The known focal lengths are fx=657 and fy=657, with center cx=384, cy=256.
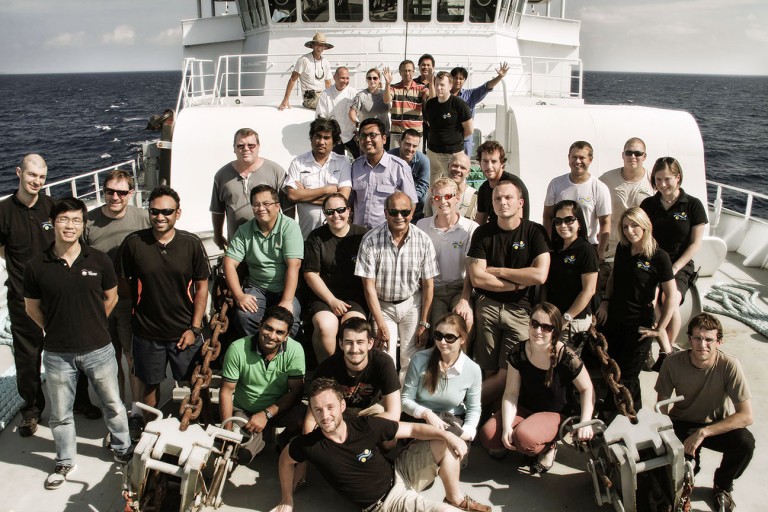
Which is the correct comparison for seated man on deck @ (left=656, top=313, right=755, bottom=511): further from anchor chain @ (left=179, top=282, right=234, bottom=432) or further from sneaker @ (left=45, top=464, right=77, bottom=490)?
sneaker @ (left=45, top=464, right=77, bottom=490)

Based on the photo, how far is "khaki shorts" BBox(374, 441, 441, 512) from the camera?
4.17 meters

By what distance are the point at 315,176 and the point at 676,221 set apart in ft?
10.4

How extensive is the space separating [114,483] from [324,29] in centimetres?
914

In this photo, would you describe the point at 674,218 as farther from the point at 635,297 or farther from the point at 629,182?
the point at 635,297

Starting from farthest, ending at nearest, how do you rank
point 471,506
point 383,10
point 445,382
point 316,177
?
point 383,10, point 316,177, point 445,382, point 471,506

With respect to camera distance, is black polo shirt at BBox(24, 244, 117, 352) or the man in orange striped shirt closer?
black polo shirt at BBox(24, 244, 117, 352)

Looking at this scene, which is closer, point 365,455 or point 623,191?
point 365,455

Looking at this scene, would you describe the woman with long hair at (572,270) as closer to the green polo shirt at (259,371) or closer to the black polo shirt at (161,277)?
the green polo shirt at (259,371)

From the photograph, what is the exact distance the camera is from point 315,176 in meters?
6.08

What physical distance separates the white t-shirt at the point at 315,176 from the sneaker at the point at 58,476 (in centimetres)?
267

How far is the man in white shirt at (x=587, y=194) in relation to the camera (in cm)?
575

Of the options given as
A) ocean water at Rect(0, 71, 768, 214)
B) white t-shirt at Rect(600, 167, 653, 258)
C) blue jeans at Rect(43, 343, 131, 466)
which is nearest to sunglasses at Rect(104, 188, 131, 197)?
blue jeans at Rect(43, 343, 131, 466)

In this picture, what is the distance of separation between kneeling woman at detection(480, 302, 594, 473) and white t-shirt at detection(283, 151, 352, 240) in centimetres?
231

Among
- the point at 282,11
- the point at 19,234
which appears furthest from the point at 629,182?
the point at 282,11
